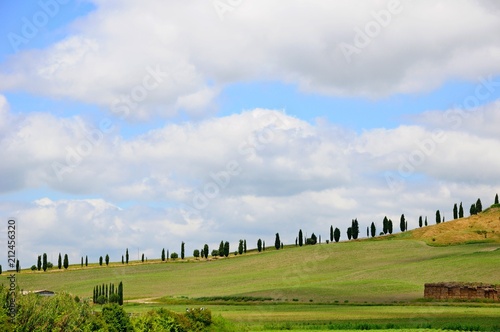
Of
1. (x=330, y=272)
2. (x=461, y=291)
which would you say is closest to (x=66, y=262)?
(x=330, y=272)

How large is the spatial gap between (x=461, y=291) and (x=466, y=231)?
7000 centimetres

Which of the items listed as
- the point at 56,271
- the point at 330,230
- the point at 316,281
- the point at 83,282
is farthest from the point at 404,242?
the point at 56,271

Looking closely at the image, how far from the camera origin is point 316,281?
133 meters

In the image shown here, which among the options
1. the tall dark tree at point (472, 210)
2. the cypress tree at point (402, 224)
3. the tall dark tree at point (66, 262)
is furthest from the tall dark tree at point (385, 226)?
the tall dark tree at point (66, 262)

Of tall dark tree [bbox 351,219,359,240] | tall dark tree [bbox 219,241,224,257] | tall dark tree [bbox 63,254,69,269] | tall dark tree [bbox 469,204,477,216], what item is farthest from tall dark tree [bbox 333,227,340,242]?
tall dark tree [bbox 63,254,69,269]

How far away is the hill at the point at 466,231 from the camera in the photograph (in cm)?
15938

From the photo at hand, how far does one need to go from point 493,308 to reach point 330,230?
111 m

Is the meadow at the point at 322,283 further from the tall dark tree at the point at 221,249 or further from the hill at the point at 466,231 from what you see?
the tall dark tree at the point at 221,249

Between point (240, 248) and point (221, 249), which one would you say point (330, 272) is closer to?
point (240, 248)

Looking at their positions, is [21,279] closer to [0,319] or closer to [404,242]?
[404,242]

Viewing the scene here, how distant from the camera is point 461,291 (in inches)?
3839

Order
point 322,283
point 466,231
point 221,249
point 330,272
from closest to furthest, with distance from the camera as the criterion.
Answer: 1. point 322,283
2. point 330,272
3. point 466,231
4. point 221,249

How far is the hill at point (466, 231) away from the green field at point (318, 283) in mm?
4603

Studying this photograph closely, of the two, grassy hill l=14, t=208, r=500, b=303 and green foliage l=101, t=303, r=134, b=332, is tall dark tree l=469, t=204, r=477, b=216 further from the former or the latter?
green foliage l=101, t=303, r=134, b=332
